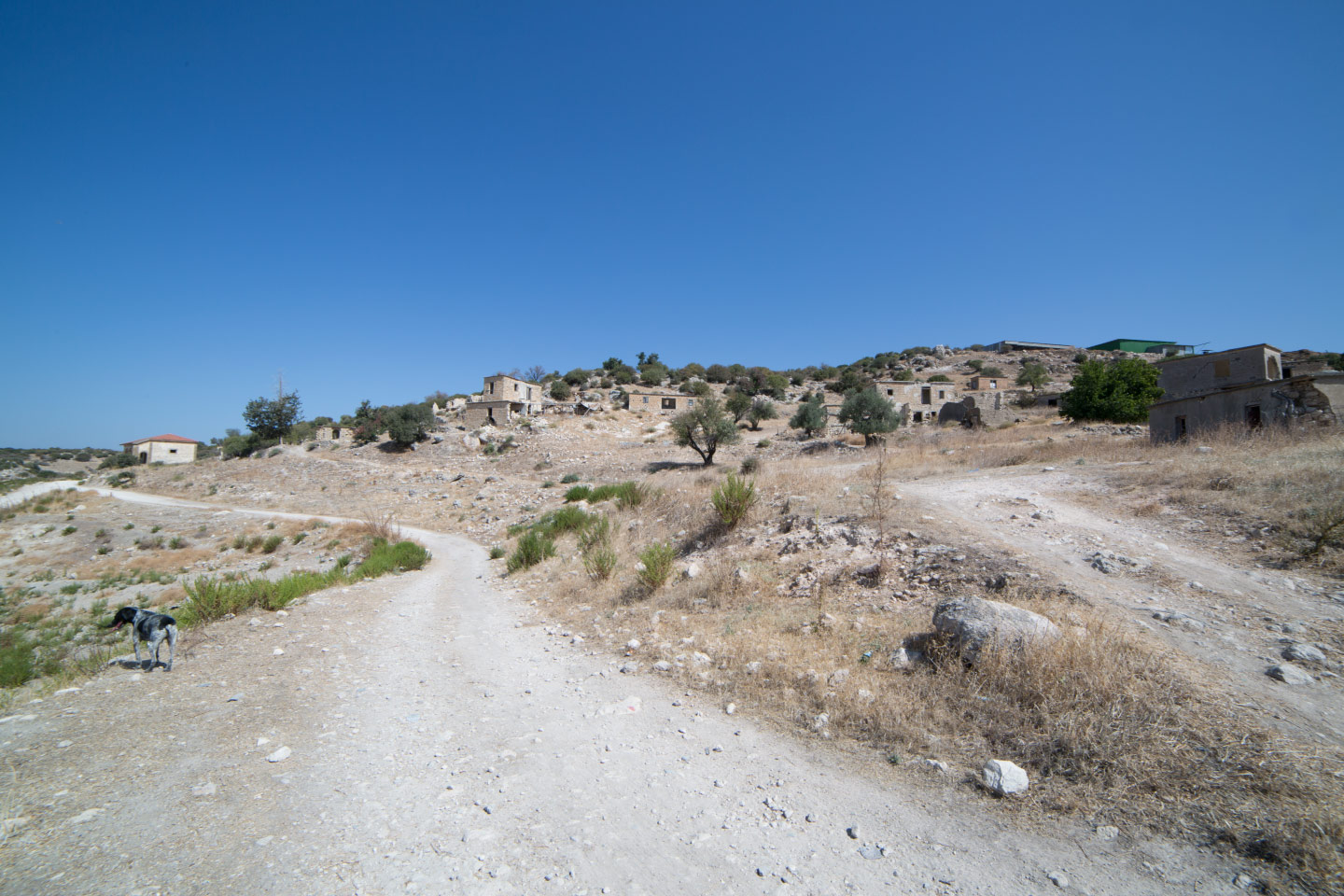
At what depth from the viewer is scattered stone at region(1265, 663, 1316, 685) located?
4.59 metres

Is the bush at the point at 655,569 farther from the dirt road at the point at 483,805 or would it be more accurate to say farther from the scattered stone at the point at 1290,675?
the scattered stone at the point at 1290,675

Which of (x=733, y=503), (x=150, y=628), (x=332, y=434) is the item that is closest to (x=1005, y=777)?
(x=733, y=503)

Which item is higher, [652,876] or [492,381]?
[492,381]

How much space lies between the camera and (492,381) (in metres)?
49.4

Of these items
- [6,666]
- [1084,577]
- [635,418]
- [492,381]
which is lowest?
[6,666]

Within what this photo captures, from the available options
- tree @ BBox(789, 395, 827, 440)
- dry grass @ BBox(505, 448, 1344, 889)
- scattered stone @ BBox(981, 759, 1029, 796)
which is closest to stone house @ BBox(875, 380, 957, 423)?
tree @ BBox(789, 395, 827, 440)

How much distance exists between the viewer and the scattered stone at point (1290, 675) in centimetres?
459

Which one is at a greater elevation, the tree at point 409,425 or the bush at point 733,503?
the tree at point 409,425

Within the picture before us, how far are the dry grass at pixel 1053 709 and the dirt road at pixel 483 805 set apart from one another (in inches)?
12.9

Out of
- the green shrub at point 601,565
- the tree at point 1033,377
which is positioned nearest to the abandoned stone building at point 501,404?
the green shrub at point 601,565

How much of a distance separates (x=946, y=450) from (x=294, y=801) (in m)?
25.0

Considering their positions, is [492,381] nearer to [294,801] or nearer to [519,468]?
[519,468]

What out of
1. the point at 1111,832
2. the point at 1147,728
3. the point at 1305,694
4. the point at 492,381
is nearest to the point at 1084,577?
the point at 1305,694

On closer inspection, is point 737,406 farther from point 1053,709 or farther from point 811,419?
point 1053,709
